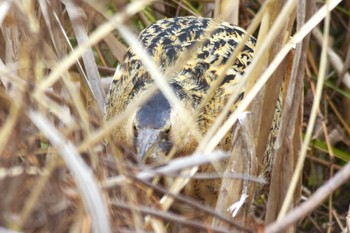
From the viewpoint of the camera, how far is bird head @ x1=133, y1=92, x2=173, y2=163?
351 cm

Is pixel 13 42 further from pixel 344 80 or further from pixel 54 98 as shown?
pixel 344 80

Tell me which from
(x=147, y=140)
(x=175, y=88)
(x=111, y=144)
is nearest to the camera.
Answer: (x=111, y=144)

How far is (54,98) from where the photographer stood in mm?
2078

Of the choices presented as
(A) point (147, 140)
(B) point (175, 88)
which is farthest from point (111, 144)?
(B) point (175, 88)

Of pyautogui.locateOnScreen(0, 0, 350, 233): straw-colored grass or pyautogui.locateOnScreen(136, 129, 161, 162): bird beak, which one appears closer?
pyautogui.locateOnScreen(0, 0, 350, 233): straw-colored grass

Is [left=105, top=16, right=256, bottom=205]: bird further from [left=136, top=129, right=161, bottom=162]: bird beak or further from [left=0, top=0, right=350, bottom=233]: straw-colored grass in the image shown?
[left=0, top=0, right=350, bottom=233]: straw-colored grass

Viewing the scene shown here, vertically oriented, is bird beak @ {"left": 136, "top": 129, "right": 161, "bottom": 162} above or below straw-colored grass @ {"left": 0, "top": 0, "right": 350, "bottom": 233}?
below

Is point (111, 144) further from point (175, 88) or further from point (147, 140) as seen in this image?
A: point (175, 88)

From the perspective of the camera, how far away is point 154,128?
352 centimetres

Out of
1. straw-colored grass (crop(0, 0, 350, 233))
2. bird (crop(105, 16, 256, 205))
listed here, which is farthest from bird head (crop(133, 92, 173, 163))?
straw-colored grass (crop(0, 0, 350, 233))

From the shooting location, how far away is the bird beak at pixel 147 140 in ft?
11.5

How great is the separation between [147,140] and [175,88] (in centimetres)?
33

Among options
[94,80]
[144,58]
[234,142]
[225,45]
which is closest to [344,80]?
[225,45]

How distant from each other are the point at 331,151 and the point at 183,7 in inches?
41.5
